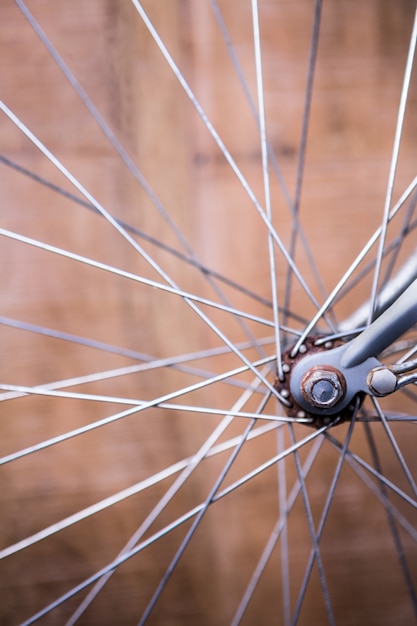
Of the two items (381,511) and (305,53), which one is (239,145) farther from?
(381,511)

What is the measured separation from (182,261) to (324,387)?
34cm

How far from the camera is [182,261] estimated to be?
2.21ft

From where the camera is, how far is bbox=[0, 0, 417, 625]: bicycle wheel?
0.65 meters

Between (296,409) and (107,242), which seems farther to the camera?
(107,242)

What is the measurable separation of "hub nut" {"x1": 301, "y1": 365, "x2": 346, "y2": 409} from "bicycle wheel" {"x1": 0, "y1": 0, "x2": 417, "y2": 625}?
0.83 feet

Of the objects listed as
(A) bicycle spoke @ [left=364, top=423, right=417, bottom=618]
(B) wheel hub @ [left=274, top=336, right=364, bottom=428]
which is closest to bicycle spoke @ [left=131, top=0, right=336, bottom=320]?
(B) wheel hub @ [left=274, top=336, right=364, bottom=428]

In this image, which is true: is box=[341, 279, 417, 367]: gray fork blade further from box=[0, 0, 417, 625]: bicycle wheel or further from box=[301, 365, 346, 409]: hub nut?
box=[0, 0, 417, 625]: bicycle wheel

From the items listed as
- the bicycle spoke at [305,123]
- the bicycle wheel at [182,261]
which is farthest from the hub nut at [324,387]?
the bicycle wheel at [182,261]

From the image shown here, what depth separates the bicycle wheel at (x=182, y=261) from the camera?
25.6 inches

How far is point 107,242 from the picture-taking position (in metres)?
0.67

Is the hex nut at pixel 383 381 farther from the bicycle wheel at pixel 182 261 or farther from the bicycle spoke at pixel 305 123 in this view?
the bicycle wheel at pixel 182 261

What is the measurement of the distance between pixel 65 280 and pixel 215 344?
0.20 m

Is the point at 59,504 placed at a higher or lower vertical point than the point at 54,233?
lower

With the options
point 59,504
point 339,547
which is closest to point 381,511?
point 339,547
